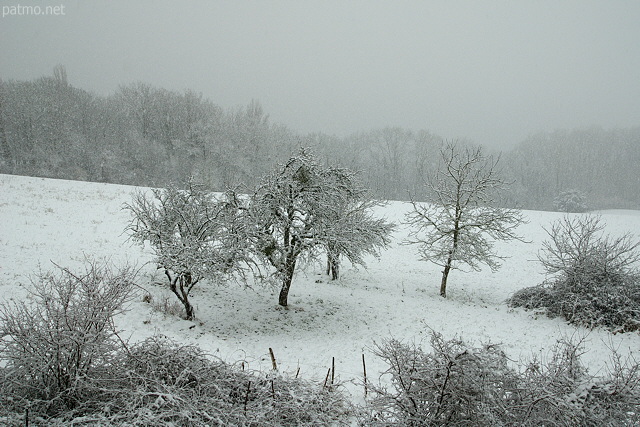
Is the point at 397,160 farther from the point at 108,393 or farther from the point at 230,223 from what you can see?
the point at 108,393

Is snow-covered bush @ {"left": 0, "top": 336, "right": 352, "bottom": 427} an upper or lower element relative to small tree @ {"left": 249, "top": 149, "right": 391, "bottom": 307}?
lower

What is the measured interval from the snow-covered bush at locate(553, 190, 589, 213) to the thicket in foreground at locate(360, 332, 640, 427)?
5179 centimetres

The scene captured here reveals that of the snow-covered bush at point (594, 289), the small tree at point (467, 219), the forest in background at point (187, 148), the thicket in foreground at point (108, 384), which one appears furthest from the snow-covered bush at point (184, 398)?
the forest in background at point (187, 148)

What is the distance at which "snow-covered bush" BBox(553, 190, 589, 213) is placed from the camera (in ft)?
157

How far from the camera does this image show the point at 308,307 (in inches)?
571

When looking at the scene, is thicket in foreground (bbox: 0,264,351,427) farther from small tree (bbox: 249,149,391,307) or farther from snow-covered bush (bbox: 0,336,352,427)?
small tree (bbox: 249,149,391,307)

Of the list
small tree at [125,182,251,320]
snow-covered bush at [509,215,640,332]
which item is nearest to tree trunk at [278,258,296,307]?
small tree at [125,182,251,320]

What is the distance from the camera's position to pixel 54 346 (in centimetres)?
544

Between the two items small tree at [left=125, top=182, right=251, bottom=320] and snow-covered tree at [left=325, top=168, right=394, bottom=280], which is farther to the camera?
snow-covered tree at [left=325, top=168, right=394, bottom=280]

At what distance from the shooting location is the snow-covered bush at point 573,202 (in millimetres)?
47750

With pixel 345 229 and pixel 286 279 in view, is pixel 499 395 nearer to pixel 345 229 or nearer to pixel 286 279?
pixel 345 229

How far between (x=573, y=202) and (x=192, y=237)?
5446cm

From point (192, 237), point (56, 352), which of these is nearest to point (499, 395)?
point (56, 352)

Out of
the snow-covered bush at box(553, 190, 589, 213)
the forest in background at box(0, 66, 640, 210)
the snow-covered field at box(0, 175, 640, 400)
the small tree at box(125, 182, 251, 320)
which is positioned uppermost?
the forest in background at box(0, 66, 640, 210)
